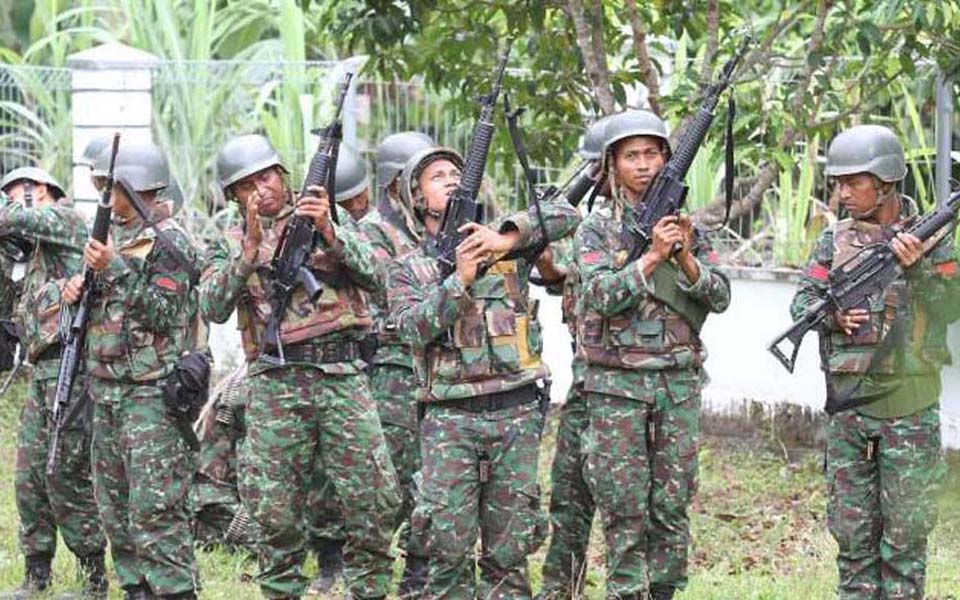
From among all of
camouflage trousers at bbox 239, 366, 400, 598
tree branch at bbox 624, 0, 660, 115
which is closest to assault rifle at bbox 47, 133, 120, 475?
camouflage trousers at bbox 239, 366, 400, 598

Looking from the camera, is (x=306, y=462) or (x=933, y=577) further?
(x=933, y=577)

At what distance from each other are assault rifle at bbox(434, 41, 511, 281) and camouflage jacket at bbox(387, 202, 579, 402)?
0.10 m

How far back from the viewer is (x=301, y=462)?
272 inches

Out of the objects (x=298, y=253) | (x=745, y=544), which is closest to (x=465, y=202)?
(x=298, y=253)

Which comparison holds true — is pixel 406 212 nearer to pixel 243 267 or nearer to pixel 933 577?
pixel 243 267

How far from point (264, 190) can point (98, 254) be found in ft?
2.38

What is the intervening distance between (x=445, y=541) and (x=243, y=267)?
1.29 m

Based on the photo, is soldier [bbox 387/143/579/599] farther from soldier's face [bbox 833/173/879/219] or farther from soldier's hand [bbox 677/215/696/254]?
soldier's face [bbox 833/173/879/219]

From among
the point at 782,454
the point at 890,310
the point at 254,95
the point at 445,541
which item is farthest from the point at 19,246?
the point at 254,95

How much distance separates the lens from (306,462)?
6930mm

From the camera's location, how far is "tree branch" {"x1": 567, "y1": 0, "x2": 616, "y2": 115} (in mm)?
8109

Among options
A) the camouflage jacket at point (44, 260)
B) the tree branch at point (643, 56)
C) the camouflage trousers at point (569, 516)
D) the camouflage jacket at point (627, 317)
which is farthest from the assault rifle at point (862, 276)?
the camouflage jacket at point (44, 260)

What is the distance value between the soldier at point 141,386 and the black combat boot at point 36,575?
2.55 ft

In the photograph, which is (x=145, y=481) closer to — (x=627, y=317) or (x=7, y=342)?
(x=7, y=342)
